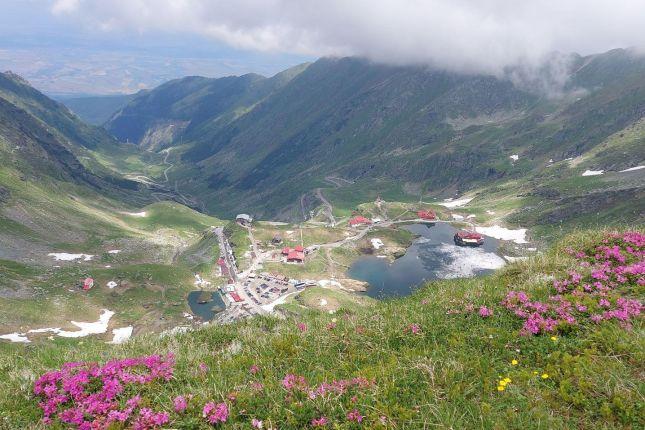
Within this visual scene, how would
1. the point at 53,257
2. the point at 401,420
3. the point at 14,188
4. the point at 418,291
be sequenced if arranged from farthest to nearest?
1. the point at 14,188
2. the point at 53,257
3. the point at 418,291
4. the point at 401,420

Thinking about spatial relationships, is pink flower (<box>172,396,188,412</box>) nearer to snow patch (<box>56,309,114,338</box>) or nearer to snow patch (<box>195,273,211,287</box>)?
snow patch (<box>56,309,114,338</box>)

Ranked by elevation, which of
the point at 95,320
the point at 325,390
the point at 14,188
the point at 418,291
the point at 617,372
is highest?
the point at 617,372

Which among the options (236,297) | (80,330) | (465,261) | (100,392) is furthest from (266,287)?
(100,392)

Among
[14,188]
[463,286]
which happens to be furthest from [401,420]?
[14,188]

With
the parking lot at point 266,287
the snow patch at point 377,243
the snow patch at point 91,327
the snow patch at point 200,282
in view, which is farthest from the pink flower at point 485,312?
the snow patch at point 377,243

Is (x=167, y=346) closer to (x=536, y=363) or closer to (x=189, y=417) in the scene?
(x=189, y=417)

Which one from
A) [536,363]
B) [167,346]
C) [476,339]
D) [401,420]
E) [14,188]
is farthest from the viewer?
[14,188]

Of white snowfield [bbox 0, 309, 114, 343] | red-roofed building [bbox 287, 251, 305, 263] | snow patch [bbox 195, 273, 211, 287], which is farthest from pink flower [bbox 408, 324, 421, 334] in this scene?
snow patch [bbox 195, 273, 211, 287]
